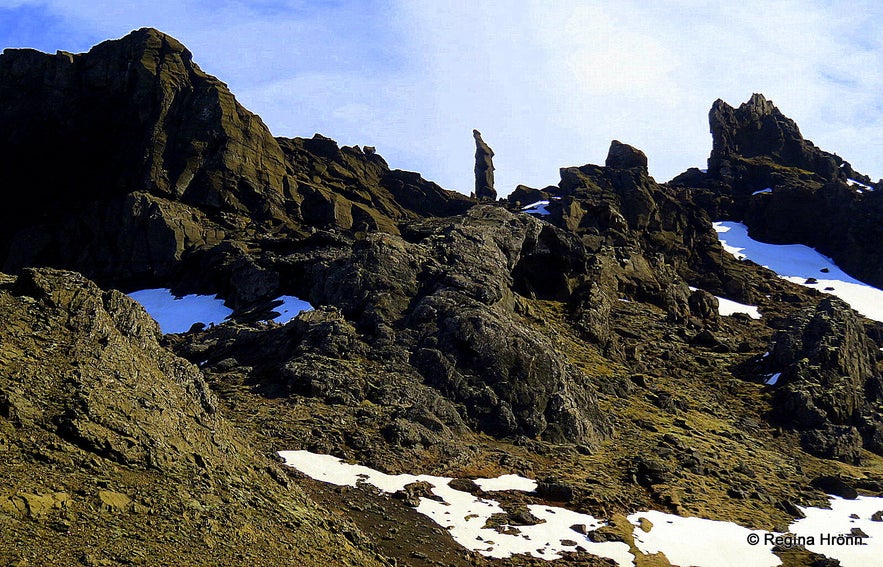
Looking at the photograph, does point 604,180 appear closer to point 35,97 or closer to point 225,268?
point 225,268

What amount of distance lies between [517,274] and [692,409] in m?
25.8

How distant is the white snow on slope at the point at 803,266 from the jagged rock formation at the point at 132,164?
250 feet

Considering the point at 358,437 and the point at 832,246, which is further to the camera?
the point at 832,246

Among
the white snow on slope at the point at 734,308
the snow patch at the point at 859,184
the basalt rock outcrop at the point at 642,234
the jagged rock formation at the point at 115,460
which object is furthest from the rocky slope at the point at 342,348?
the snow patch at the point at 859,184

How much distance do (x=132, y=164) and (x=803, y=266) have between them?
4624 inches

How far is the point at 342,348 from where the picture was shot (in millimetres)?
52812

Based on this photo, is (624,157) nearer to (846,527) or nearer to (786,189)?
(786,189)

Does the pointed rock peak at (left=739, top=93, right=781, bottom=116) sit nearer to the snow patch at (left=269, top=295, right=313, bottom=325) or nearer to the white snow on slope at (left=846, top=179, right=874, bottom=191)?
the white snow on slope at (left=846, top=179, right=874, bottom=191)

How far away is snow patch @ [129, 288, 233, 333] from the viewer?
69.8 meters

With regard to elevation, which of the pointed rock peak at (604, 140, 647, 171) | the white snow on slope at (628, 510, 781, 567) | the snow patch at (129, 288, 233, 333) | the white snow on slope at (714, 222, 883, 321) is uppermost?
the pointed rock peak at (604, 140, 647, 171)

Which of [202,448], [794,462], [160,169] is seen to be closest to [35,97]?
[160,169]

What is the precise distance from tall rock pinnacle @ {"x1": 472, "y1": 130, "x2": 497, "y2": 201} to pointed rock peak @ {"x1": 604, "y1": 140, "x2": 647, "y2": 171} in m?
30.7

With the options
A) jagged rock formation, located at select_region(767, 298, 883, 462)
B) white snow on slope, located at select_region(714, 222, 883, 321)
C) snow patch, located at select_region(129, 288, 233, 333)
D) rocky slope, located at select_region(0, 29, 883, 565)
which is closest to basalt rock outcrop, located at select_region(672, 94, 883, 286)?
rocky slope, located at select_region(0, 29, 883, 565)

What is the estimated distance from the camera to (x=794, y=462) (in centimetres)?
6025
